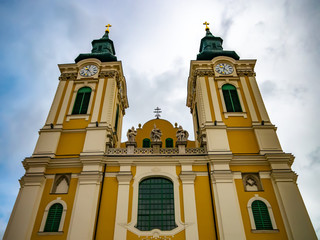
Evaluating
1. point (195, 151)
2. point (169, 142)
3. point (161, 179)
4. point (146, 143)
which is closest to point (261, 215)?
point (195, 151)

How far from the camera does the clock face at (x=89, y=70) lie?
23.6m

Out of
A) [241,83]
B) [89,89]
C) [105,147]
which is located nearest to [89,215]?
[105,147]

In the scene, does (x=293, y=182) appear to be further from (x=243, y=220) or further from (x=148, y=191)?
(x=148, y=191)

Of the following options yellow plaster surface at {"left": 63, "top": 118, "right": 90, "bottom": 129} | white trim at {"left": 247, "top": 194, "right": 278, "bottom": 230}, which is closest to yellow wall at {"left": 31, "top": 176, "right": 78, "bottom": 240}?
yellow plaster surface at {"left": 63, "top": 118, "right": 90, "bottom": 129}

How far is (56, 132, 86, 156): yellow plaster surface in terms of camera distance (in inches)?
739

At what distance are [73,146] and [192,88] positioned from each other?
1210 cm

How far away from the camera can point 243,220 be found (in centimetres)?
1516

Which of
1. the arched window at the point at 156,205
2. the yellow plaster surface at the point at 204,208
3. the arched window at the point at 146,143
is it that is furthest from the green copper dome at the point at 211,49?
the arched window at the point at 156,205

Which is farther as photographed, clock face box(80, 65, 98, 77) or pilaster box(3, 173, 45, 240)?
clock face box(80, 65, 98, 77)

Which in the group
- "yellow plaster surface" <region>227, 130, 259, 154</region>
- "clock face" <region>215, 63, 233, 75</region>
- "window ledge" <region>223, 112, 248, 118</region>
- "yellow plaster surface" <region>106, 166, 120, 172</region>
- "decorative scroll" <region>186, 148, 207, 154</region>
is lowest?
"yellow plaster surface" <region>106, 166, 120, 172</region>

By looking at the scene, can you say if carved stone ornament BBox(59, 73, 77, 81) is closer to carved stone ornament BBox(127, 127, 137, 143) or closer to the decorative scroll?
carved stone ornament BBox(127, 127, 137, 143)

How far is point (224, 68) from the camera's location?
23906mm

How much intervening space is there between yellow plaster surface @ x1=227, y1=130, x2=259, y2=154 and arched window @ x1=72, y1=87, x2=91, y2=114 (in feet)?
34.8

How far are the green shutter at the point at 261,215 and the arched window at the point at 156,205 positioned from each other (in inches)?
171
